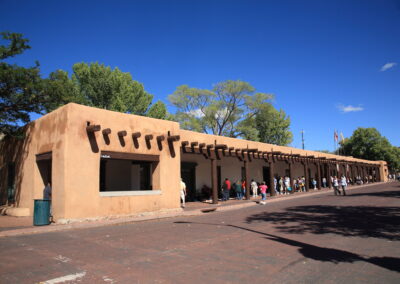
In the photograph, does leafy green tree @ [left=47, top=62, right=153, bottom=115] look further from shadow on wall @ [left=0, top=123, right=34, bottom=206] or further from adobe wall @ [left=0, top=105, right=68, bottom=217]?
adobe wall @ [left=0, top=105, right=68, bottom=217]

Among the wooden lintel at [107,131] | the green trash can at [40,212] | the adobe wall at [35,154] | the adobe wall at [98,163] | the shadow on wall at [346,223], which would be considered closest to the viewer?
the shadow on wall at [346,223]

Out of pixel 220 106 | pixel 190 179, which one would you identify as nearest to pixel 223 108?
pixel 220 106

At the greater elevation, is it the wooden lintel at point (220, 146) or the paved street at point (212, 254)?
the wooden lintel at point (220, 146)

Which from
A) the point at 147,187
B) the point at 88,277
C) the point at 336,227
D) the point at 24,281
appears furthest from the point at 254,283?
the point at 147,187

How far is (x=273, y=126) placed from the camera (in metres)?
51.0

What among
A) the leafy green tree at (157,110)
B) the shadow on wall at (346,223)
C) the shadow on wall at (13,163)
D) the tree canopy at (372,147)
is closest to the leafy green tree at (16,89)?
the shadow on wall at (13,163)

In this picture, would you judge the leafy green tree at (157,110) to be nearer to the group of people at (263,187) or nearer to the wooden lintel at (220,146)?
the group of people at (263,187)

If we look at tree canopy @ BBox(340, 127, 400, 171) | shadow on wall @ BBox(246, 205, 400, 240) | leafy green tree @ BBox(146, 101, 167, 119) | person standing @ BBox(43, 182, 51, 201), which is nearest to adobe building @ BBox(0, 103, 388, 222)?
person standing @ BBox(43, 182, 51, 201)

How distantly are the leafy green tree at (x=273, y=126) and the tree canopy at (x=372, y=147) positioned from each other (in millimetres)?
19630

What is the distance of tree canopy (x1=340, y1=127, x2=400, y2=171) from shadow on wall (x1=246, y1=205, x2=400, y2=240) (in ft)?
182

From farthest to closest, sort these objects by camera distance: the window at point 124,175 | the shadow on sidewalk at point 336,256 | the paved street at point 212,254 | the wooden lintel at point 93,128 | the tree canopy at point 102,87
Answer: the tree canopy at point 102,87 → the window at point 124,175 → the wooden lintel at point 93,128 → the shadow on sidewalk at point 336,256 → the paved street at point 212,254

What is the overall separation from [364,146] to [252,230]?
6247cm

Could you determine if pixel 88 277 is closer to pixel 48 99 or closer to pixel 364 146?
pixel 48 99

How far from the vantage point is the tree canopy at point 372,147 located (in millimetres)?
61375
